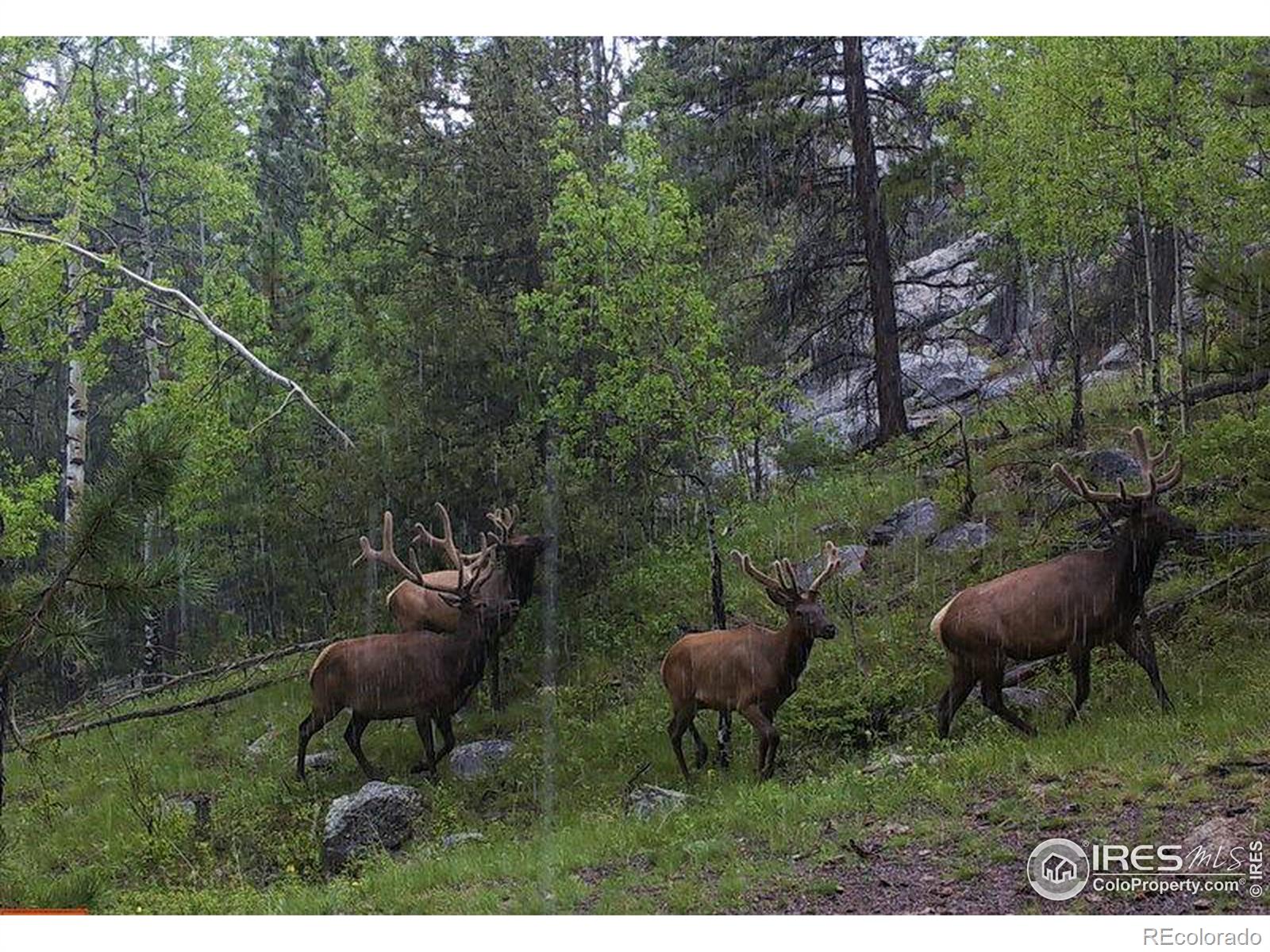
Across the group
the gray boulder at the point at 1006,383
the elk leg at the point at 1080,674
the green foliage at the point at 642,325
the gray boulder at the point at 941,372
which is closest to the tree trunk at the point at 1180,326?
the gray boulder at the point at 1006,383

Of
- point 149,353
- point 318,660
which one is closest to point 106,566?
point 318,660

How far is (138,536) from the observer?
22.9 feet

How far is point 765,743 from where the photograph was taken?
937 centimetres

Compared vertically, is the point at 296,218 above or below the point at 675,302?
above

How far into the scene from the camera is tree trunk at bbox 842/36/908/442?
12898mm

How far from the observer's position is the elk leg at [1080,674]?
923 cm

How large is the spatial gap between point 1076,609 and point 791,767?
220 cm

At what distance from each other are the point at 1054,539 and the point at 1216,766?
8.89 feet

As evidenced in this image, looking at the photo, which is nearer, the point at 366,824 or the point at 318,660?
the point at 366,824

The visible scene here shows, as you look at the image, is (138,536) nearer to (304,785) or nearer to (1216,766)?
(304,785)

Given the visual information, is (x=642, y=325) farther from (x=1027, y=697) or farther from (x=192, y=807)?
(x=192, y=807)

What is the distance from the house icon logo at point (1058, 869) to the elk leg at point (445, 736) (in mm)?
4586
